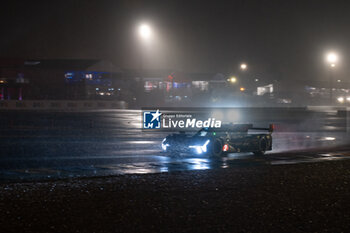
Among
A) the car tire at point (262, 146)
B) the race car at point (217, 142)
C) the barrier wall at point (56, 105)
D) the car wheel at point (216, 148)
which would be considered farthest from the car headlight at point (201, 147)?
the barrier wall at point (56, 105)

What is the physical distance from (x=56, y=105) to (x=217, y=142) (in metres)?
37.7

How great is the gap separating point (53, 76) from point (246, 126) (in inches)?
2568

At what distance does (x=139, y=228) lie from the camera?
6238 millimetres

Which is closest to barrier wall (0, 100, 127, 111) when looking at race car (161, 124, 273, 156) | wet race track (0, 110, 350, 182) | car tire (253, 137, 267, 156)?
wet race track (0, 110, 350, 182)

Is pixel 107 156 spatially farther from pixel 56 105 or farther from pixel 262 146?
pixel 56 105

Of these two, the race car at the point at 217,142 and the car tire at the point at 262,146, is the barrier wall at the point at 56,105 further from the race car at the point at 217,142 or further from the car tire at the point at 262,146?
→ the car tire at the point at 262,146

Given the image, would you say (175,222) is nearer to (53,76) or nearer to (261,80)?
(53,76)

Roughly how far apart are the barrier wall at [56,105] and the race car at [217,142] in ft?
113

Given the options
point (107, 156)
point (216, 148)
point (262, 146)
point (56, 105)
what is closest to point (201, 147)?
point (216, 148)

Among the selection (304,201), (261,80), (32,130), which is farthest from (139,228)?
(261,80)

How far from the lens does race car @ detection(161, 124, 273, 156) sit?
1473 cm

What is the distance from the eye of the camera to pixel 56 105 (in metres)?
49.6

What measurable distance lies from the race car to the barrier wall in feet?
113

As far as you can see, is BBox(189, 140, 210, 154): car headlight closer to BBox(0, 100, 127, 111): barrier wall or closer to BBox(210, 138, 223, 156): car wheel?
BBox(210, 138, 223, 156): car wheel
